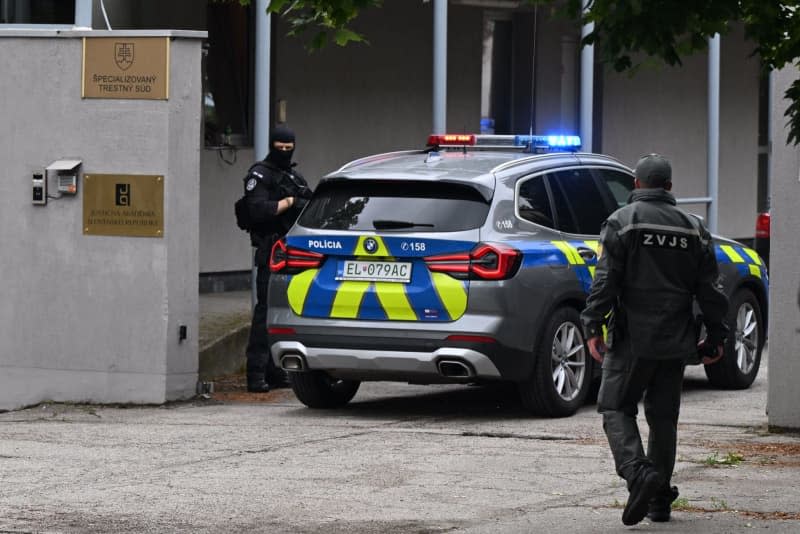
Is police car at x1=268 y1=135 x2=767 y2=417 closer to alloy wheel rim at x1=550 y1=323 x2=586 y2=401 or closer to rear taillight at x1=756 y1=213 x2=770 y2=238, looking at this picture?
alloy wheel rim at x1=550 y1=323 x2=586 y2=401

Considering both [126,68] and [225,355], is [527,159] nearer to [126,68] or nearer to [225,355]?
[126,68]

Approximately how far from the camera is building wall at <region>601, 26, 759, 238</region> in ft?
70.7

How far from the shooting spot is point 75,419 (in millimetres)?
11773

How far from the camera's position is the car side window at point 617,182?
488 inches

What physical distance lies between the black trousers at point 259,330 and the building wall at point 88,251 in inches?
20.9

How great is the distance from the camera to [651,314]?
7.74 metres

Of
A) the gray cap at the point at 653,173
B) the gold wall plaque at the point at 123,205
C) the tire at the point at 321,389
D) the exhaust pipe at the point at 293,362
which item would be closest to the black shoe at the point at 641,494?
the gray cap at the point at 653,173

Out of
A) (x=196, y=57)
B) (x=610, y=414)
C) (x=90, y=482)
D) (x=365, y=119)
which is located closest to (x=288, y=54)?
(x=365, y=119)

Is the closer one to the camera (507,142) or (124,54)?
(124,54)

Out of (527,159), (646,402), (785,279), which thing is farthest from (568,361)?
(646,402)

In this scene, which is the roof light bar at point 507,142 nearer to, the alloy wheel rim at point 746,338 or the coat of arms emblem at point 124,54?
the alloy wheel rim at point 746,338

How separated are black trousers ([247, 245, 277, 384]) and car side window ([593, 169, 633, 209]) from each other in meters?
2.54

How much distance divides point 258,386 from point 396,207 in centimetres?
244

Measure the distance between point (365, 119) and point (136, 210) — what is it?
6.72 meters
